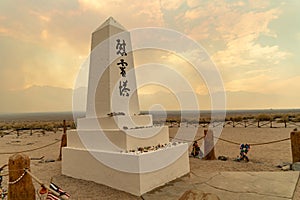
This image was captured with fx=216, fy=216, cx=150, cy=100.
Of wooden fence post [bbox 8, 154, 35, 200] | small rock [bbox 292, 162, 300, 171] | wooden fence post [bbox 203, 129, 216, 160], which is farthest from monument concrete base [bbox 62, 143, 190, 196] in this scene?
small rock [bbox 292, 162, 300, 171]

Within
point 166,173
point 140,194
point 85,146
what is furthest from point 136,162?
point 85,146

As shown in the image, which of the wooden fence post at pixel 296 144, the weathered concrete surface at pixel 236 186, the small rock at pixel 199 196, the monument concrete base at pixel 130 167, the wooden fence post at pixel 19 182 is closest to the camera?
the small rock at pixel 199 196

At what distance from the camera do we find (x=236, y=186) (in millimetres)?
5438

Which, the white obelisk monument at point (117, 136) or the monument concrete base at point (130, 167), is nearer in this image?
the monument concrete base at point (130, 167)

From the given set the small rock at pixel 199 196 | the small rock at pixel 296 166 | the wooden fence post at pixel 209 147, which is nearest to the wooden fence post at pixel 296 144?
the small rock at pixel 296 166

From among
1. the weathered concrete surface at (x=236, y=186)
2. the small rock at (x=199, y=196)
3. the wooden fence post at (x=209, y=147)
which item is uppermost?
the small rock at (x=199, y=196)

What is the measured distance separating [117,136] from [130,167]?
3.48ft

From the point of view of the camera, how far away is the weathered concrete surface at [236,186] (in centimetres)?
484

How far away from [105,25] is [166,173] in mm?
5058

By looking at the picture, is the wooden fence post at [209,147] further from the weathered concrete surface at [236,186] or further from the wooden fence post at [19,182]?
the wooden fence post at [19,182]

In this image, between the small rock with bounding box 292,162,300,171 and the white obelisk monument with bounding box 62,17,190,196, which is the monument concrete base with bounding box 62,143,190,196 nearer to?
the white obelisk monument with bounding box 62,17,190,196

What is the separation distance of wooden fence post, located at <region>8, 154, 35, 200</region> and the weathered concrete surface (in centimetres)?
244

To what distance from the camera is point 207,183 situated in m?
5.80

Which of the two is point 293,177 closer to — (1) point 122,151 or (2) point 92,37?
(1) point 122,151
